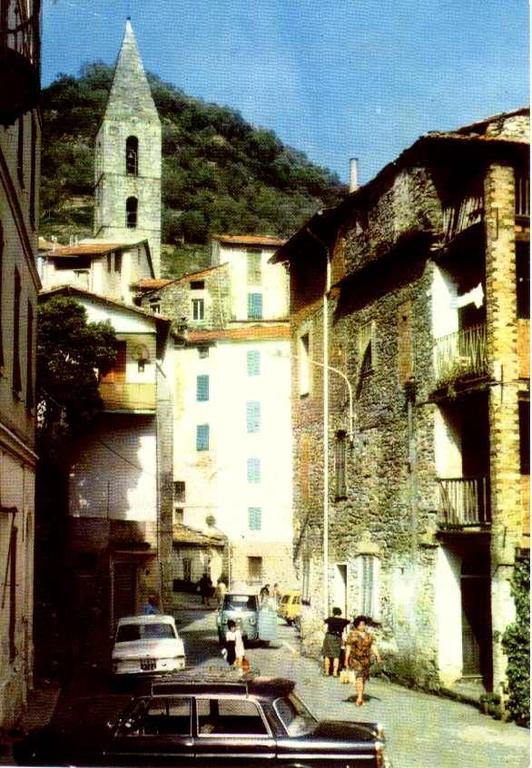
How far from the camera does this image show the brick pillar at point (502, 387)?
51.8 feet

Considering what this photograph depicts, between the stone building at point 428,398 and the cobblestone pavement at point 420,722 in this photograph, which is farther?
the stone building at point 428,398

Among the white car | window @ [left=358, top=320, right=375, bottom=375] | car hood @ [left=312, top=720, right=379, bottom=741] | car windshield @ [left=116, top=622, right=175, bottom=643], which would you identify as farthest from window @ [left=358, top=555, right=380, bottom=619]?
car hood @ [left=312, top=720, right=379, bottom=741]

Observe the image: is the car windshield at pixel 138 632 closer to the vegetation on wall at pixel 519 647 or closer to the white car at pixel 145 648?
the white car at pixel 145 648

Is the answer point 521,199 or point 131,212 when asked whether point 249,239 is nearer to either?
point 521,199

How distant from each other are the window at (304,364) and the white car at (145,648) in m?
8.06

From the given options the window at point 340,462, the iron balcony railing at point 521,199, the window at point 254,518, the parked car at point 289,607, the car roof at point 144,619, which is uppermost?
the iron balcony railing at point 521,199

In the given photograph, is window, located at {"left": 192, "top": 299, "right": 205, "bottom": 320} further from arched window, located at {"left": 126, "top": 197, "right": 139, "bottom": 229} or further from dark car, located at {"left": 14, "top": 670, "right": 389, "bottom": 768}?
dark car, located at {"left": 14, "top": 670, "right": 389, "bottom": 768}

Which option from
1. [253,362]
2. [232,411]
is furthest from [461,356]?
[232,411]

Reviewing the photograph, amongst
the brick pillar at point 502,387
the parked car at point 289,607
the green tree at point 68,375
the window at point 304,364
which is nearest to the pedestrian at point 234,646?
the green tree at point 68,375

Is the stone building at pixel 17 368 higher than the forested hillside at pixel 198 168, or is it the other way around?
the forested hillside at pixel 198 168

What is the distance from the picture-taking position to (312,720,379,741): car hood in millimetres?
9414

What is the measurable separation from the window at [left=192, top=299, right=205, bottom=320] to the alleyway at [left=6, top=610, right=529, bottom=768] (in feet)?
35.1

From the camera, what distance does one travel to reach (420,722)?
15000 mm

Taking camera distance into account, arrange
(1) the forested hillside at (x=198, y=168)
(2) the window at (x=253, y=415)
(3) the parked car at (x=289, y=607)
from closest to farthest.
→ (1) the forested hillside at (x=198, y=168) < (3) the parked car at (x=289, y=607) < (2) the window at (x=253, y=415)
